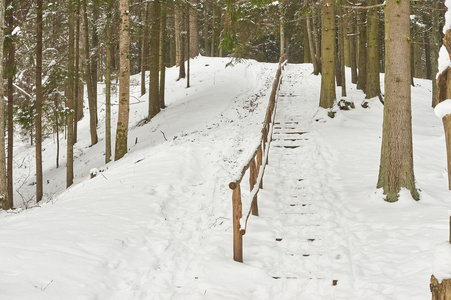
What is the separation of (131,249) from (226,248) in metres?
1.41

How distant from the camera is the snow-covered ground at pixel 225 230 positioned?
193 inches

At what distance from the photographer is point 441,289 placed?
8.74 ft

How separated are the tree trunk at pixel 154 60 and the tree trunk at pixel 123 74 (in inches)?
118

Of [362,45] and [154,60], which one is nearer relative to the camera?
[154,60]

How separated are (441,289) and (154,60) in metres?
16.6

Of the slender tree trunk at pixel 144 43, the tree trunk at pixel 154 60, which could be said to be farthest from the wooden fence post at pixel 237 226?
the tree trunk at pixel 154 60

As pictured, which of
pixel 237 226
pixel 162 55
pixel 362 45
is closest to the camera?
pixel 237 226

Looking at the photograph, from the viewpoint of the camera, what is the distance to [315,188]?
8969 mm

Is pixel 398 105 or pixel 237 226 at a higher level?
pixel 398 105

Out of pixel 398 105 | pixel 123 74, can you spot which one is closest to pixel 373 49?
pixel 398 105

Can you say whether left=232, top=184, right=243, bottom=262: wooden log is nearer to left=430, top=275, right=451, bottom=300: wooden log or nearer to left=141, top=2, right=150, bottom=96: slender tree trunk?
left=430, top=275, right=451, bottom=300: wooden log

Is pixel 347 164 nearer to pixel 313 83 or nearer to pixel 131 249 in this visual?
pixel 131 249

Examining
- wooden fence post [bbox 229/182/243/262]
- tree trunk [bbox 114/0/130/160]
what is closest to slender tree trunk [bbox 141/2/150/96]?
tree trunk [bbox 114/0/130/160]

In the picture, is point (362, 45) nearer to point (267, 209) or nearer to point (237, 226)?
point (267, 209)
